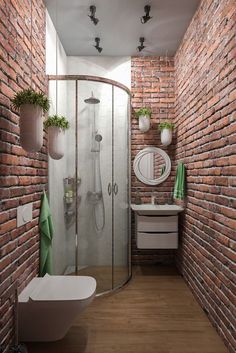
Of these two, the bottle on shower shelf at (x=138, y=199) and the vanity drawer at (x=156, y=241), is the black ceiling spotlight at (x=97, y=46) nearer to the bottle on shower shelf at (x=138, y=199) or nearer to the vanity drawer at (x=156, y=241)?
the bottle on shower shelf at (x=138, y=199)

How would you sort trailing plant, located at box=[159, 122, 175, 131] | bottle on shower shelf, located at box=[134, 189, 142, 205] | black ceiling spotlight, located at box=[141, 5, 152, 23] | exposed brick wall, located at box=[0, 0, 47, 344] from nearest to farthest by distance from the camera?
exposed brick wall, located at box=[0, 0, 47, 344] → black ceiling spotlight, located at box=[141, 5, 152, 23] → trailing plant, located at box=[159, 122, 175, 131] → bottle on shower shelf, located at box=[134, 189, 142, 205]

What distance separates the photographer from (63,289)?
2.05m

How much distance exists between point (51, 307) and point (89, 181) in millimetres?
1469

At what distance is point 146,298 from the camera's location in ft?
9.42

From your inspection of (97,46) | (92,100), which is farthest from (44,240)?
(97,46)

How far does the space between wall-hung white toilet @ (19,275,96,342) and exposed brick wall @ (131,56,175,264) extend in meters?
1.93

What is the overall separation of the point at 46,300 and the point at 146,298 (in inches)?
52.7

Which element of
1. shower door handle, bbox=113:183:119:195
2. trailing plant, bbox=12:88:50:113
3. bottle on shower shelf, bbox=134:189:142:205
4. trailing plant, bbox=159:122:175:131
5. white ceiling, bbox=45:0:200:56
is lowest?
bottle on shower shelf, bbox=134:189:142:205

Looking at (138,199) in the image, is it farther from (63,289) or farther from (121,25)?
(121,25)

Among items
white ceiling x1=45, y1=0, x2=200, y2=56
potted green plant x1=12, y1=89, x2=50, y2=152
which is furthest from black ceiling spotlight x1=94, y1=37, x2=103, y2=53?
potted green plant x1=12, y1=89, x2=50, y2=152

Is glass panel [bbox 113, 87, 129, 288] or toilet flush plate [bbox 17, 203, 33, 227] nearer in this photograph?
toilet flush plate [bbox 17, 203, 33, 227]

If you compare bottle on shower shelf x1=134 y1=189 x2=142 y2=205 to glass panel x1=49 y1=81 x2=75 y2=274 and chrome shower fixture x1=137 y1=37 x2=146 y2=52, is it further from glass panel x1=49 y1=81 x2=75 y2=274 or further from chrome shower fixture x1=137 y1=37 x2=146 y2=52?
chrome shower fixture x1=137 y1=37 x2=146 y2=52

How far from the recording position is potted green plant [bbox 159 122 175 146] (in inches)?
147

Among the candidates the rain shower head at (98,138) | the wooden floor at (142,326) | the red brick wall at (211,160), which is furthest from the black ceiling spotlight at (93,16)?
the wooden floor at (142,326)
